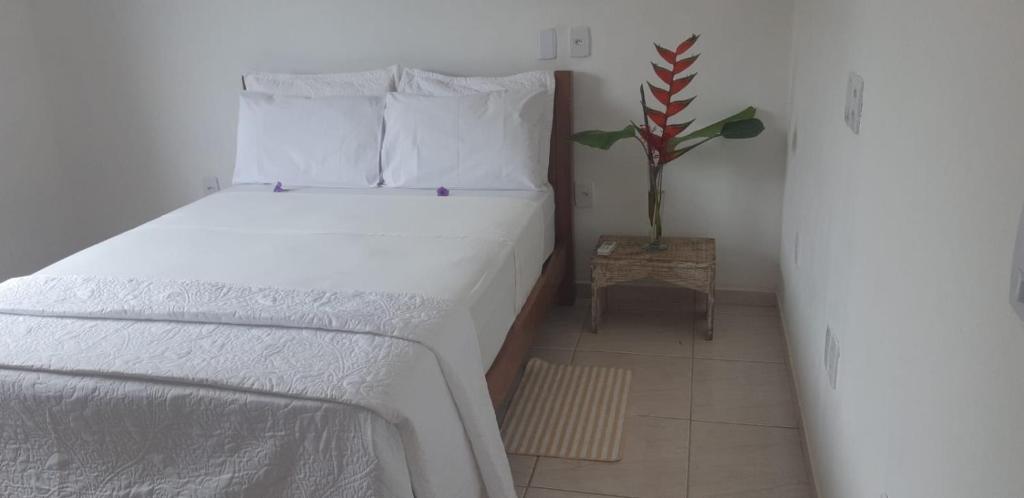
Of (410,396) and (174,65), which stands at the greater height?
(174,65)

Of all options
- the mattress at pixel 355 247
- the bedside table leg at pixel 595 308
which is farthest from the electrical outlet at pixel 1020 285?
the bedside table leg at pixel 595 308

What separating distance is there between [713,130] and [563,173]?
64 cm

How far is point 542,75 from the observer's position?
3.22 metres

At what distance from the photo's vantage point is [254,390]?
167 cm

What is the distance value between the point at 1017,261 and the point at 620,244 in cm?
243

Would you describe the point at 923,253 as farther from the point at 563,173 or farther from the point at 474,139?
the point at 563,173

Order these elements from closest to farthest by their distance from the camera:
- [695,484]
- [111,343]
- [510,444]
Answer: [111,343] < [695,484] < [510,444]

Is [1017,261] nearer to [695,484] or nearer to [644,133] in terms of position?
[695,484]

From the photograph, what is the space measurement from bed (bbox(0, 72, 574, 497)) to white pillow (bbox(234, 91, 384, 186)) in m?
0.75

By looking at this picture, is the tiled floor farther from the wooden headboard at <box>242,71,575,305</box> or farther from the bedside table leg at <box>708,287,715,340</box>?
the wooden headboard at <box>242,71,575,305</box>

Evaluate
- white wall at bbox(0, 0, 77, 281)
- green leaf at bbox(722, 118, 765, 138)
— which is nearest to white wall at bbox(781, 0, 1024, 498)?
green leaf at bbox(722, 118, 765, 138)

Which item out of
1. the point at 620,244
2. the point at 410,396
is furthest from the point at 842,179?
the point at 620,244

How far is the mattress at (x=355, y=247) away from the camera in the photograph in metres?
2.26

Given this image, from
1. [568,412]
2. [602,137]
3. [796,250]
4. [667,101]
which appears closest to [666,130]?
[667,101]
